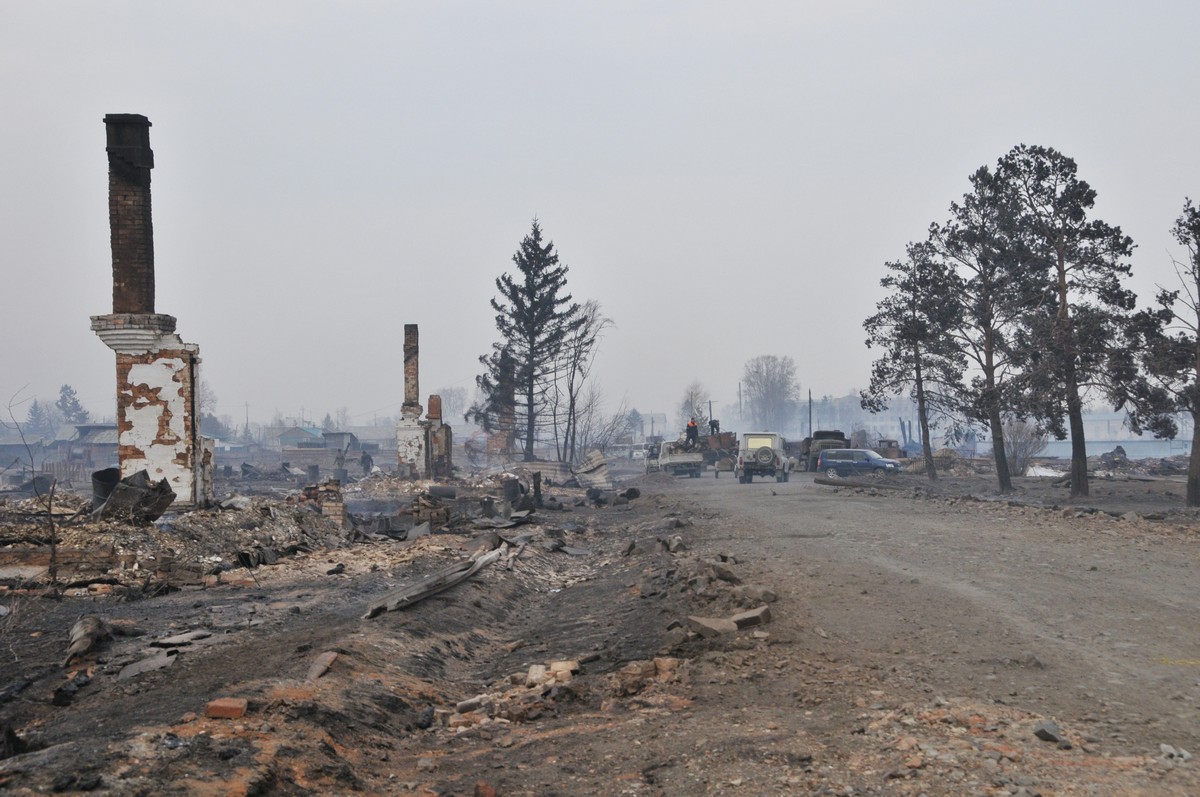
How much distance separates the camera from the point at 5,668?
775cm

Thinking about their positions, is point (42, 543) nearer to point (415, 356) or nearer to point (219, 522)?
point (219, 522)

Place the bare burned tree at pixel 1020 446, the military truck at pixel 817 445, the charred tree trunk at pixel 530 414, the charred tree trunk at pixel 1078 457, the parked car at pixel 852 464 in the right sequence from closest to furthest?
the charred tree trunk at pixel 1078 457 → the parked car at pixel 852 464 → the bare burned tree at pixel 1020 446 → the military truck at pixel 817 445 → the charred tree trunk at pixel 530 414

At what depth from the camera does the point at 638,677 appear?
279 inches

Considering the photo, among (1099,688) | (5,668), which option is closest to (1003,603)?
(1099,688)

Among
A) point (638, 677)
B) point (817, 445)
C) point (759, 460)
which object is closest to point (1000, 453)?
point (759, 460)

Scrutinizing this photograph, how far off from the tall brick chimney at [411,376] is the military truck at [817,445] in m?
21.0

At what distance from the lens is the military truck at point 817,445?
168ft

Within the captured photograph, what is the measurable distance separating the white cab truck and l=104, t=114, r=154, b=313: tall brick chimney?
123 ft

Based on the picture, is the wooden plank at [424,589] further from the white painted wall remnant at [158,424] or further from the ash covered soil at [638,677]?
the white painted wall remnant at [158,424]

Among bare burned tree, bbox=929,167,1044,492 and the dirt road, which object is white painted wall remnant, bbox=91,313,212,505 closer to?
the dirt road

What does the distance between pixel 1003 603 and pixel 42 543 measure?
12.2 m

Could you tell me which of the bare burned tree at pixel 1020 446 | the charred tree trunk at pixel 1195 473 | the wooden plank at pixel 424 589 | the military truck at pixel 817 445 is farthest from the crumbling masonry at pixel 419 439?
the wooden plank at pixel 424 589

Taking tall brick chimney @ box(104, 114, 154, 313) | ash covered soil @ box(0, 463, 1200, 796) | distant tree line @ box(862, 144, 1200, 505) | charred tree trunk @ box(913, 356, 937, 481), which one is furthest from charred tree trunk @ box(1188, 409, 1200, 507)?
tall brick chimney @ box(104, 114, 154, 313)

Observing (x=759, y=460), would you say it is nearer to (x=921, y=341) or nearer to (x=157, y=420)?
(x=921, y=341)
